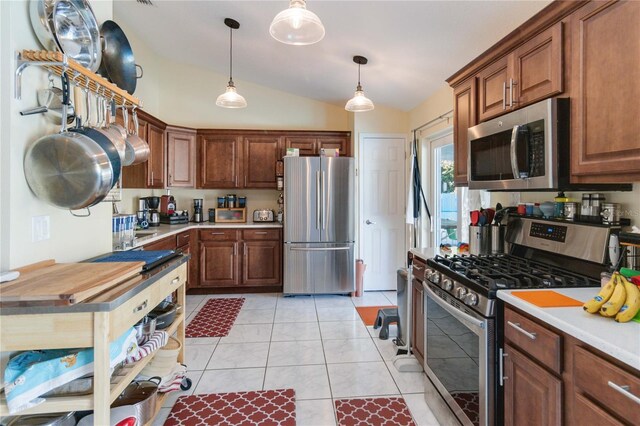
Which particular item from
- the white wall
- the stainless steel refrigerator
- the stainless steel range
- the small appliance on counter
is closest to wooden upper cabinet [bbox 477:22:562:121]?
the stainless steel range

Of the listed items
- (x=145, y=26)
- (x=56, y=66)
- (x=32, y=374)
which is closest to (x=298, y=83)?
(x=145, y=26)

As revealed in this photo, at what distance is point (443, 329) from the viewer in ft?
6.05

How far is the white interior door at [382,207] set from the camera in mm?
4387

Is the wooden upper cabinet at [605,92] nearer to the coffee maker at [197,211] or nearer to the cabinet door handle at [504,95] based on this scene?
the cabinet door handle at [504,95]

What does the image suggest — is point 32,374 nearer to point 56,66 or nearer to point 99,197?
point 99,197

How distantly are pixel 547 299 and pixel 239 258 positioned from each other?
3.64m

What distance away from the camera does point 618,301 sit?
106 cm

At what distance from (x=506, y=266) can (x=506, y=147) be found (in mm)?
659

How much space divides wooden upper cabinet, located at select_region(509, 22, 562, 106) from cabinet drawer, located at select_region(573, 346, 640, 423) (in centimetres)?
118

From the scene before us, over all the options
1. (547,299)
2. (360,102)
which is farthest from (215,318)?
(547,299)

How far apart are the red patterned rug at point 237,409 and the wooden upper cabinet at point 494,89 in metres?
2.18

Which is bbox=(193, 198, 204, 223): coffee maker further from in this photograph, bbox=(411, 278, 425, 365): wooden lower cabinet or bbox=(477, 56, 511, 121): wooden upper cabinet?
bbox=(477, 56, 511, 121): wooden upper cabinet

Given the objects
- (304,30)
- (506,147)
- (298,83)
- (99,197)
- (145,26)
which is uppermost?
(145,26)

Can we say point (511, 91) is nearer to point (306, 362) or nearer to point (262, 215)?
point (306, 362)
